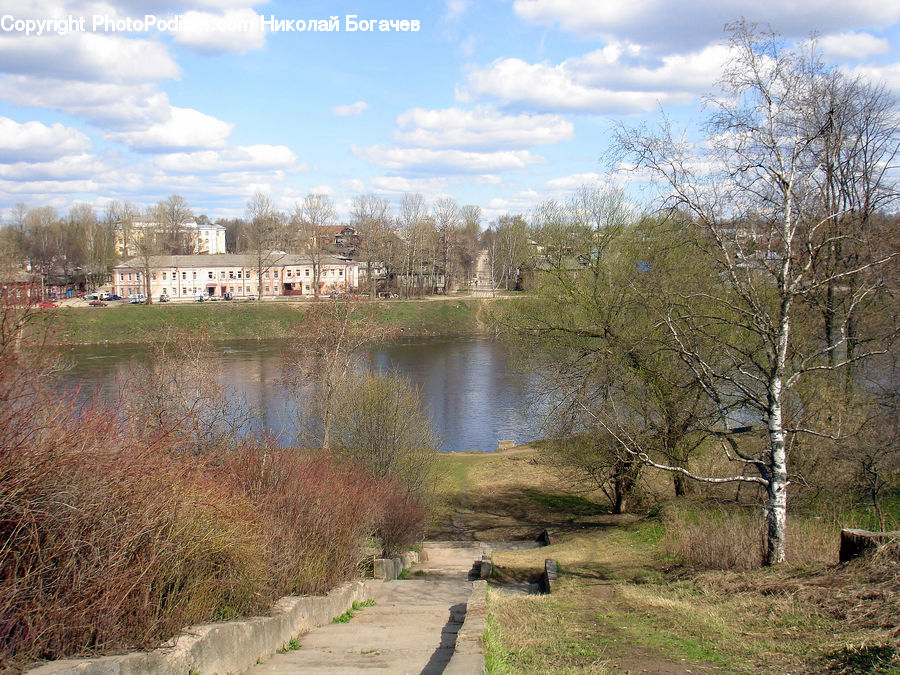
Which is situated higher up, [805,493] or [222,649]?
[222,649]

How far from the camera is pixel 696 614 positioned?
738 centimetres

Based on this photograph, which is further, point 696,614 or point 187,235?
point 187,235

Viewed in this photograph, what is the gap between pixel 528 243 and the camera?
19625 millimetres

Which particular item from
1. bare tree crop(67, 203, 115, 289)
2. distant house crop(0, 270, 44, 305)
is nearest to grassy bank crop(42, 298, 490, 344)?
bare tree crop(67, 203, 115, 289)

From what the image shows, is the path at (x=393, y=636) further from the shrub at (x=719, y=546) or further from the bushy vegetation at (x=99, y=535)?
the shrub at (x=719, y=546)

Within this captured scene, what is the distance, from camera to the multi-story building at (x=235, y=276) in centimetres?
8431

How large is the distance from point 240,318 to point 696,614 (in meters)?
62.5

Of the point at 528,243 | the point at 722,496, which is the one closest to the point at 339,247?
the point at 528,243

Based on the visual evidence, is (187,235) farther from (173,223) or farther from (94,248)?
(94,248)

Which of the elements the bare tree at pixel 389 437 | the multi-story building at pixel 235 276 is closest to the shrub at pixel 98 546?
the bare tree at pixel 389 437

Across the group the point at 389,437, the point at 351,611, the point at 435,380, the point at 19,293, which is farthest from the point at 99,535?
the point at 435,380

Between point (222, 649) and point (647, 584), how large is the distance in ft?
21.6

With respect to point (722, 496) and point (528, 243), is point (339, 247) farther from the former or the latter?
point (722, 496)

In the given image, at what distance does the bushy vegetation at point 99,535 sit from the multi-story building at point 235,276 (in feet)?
259
